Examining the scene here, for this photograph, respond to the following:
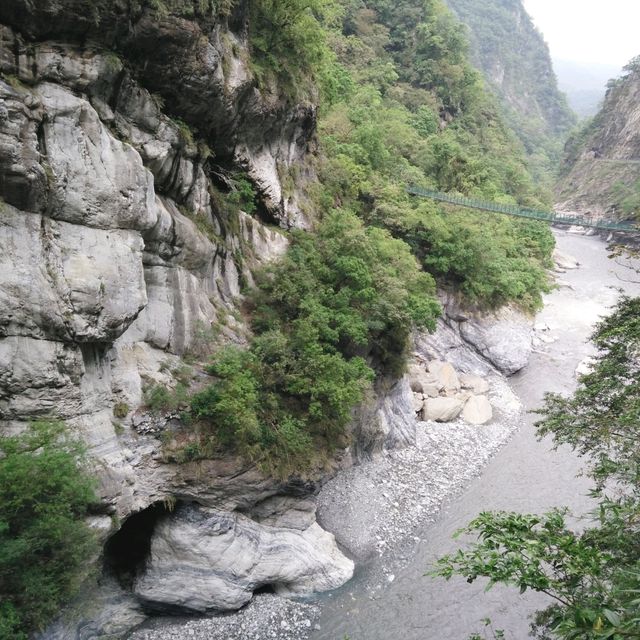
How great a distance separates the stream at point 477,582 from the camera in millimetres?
10906

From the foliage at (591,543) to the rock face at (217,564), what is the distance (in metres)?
6.08

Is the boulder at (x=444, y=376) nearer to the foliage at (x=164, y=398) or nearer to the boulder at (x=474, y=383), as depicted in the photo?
the boulder at (x=474, y=383)

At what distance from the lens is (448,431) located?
60.0ft

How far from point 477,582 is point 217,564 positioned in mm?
6500

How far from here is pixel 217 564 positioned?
1030cm

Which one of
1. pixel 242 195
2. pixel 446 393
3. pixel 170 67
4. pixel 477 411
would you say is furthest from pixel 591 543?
pixel 446 393

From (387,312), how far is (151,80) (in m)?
8.80

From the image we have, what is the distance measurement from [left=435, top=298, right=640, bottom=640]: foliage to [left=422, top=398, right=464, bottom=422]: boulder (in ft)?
33.3

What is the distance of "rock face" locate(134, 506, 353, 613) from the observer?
10031mm

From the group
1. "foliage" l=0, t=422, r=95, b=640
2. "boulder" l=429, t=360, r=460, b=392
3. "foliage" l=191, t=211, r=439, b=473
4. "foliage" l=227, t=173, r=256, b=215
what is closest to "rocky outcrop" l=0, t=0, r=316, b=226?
"foliage" l=227, t=173, r=256, b=215

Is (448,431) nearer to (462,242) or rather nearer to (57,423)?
(462,242)

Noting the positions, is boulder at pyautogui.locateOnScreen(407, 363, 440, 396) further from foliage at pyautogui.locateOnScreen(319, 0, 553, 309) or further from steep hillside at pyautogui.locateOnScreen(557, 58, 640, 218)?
steep hillside at pyautogui.locateOnScreen(557, 58, 640, 218)

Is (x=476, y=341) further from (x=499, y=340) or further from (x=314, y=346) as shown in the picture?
(x=314, y=346)

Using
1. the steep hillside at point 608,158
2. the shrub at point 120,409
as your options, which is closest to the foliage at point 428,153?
the shrub at point 120,409
